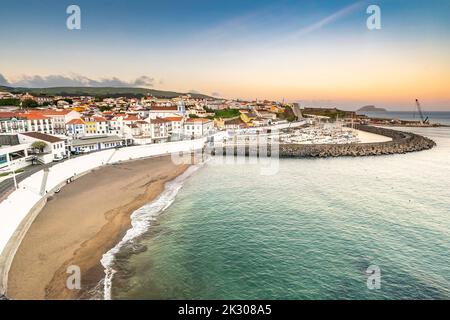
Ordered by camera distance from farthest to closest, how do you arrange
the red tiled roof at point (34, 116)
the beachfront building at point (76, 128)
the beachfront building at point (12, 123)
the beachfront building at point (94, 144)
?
1. the beachfront building at point (76, 128)
2. the red tiled roof at point (34, 116)
3. the beachfront building at point (12, 123)
4. the beachfront building at point (94, 144)

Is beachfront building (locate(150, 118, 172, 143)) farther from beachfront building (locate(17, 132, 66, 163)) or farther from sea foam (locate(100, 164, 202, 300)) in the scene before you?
sea foam (locate(100, 164, 202, 300))

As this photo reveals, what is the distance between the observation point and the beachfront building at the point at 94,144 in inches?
1231

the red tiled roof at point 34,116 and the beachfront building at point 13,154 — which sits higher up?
the red tiled roof at point 34,116

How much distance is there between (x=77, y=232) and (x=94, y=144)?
879 inches

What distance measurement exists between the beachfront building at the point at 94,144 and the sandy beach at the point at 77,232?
8907 mm

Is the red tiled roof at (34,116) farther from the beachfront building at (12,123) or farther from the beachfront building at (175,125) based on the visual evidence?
the beachfront building at (175,125)

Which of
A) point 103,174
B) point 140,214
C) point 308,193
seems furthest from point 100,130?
point 308,193

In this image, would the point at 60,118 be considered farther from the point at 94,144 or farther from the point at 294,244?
the point at 294,244

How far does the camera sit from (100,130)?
4178cm

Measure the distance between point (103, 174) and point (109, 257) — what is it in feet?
50.1

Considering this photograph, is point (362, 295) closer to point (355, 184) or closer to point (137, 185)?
point (355, 184)

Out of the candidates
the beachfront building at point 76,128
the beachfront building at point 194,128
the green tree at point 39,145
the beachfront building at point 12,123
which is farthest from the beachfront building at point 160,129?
the beachfront building at point 12,123

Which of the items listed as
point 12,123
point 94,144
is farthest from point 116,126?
point 12,123
